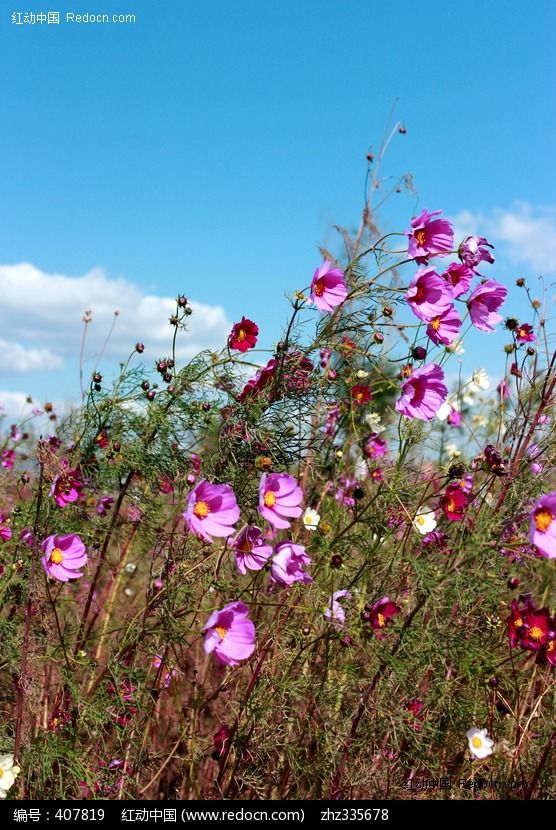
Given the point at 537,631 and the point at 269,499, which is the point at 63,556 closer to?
the point at 269,499

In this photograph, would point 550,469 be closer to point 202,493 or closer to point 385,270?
point 385,270

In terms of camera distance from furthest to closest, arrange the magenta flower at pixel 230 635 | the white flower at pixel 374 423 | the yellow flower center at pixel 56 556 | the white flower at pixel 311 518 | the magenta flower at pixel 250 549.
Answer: the white flower at pixel 374 423 < the white flower at pixel 311 518 < the yellow flower center at pixel 56 556 < the magenta flower at pixel 250 549 < the magenta flower at pixel 230 635

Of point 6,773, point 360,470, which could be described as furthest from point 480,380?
point 6,773

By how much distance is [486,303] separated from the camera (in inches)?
68.2

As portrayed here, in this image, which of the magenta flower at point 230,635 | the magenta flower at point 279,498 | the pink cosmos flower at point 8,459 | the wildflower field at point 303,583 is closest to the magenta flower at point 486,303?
the wildflower field at point 303,583

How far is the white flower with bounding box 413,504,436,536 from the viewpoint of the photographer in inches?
69.9

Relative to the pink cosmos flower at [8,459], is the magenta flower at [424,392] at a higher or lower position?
lower

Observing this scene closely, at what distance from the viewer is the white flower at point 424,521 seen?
1.77 metres

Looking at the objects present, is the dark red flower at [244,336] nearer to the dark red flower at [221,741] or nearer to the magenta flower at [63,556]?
the magenta flower at [63,556]

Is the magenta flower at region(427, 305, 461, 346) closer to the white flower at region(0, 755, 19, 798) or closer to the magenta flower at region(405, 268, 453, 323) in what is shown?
the magenta flower at region(405, 268, 453, 323)

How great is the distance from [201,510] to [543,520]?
678 millimetres

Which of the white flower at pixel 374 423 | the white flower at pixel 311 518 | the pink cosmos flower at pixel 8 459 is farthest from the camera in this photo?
the pink cosmos flower at pixel 8 459

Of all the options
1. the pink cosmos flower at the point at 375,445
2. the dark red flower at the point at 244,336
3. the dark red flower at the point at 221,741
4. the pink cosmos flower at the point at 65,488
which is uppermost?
the pink cosmos flower at the point at 375,445
